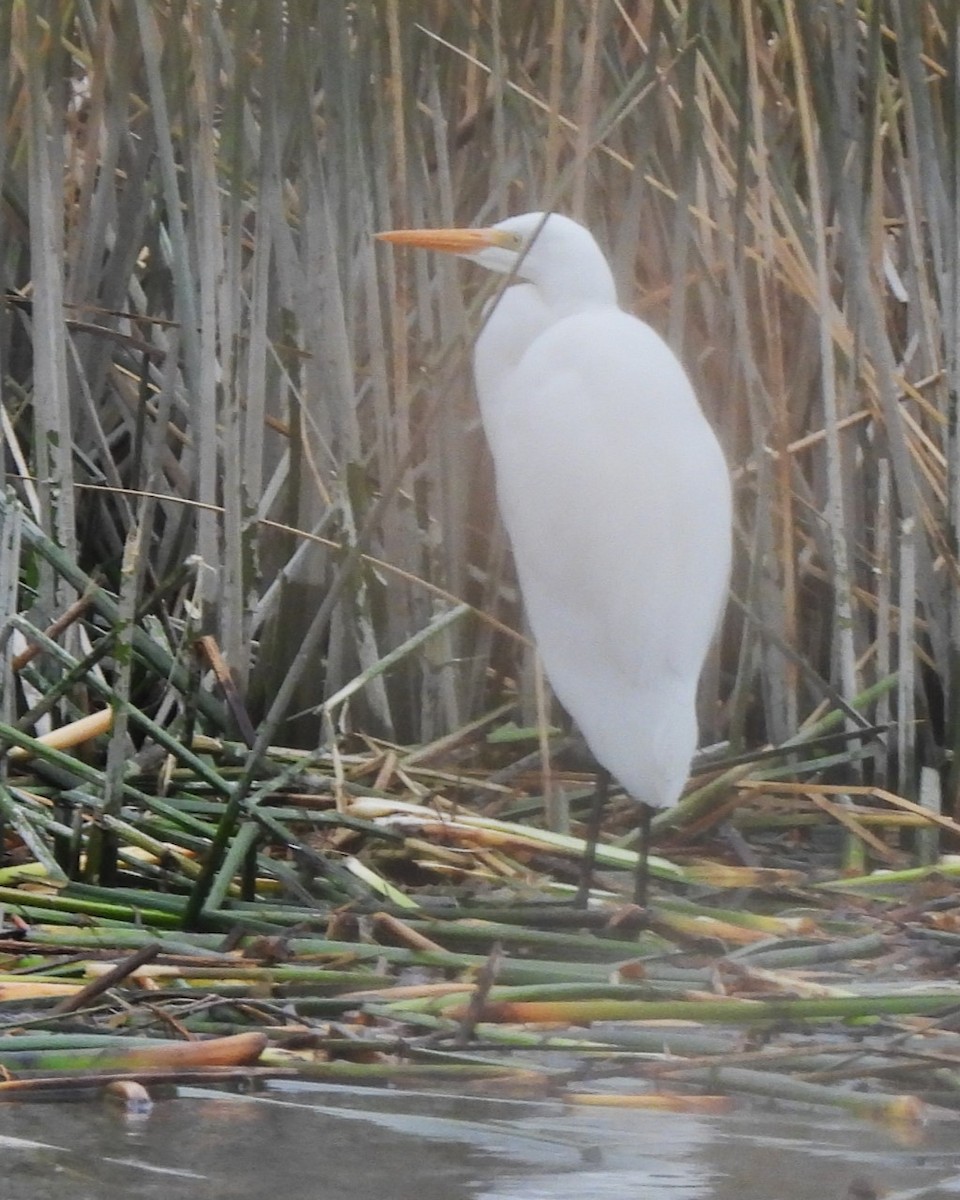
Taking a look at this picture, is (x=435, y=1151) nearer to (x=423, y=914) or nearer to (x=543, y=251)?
(x=423, y=914)

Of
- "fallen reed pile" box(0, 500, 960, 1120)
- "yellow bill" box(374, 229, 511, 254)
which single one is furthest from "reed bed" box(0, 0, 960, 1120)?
"yellow bill" box(374, 229, 511, 254)

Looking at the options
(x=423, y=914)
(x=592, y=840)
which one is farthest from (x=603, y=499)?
(x=423, y=914)

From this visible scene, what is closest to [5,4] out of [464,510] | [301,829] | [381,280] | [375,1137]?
[381,280]

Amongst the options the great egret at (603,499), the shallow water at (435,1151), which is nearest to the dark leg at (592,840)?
the great egret at (603,499)

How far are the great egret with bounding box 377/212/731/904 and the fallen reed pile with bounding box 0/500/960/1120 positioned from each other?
0.19 metres

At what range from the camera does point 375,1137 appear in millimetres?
1499

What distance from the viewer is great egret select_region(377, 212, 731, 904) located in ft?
8.14

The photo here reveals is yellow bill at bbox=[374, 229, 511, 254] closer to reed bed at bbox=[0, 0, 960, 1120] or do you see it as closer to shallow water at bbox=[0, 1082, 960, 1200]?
reed bed at bbox=[0, 0, 960, 1120]

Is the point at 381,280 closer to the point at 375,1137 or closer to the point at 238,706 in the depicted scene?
the point at 238,706

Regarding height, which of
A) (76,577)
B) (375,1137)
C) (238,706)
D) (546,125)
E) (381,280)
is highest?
(546,125)

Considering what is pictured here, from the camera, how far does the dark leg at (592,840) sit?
87.7 inches

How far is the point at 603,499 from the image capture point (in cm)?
260

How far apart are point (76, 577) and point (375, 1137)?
0.99 meters

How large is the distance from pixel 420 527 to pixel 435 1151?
1.72 meters
